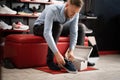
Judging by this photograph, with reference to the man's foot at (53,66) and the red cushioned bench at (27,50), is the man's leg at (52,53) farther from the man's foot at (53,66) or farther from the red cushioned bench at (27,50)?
the red cushioned bench at (27,50)

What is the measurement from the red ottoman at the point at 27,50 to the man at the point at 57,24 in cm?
13

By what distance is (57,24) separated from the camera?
95.5 inches

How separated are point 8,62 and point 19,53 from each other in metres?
0.17

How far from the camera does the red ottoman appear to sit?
8.26 feet

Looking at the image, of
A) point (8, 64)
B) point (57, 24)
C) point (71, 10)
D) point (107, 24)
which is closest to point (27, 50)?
point (8, 64)

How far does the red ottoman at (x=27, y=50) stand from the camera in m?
2.52

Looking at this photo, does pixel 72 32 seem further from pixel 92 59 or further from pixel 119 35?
pixel 119 35

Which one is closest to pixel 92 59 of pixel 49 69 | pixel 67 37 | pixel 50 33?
pixel 67 37

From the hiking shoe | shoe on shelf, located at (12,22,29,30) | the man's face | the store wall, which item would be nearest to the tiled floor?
the hiking shoe

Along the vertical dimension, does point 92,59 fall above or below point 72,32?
below

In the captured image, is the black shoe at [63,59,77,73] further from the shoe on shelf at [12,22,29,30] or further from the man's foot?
the shoe on shelf at [12,22,29,30]

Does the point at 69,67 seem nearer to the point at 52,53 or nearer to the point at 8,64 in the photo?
the point at 52,53

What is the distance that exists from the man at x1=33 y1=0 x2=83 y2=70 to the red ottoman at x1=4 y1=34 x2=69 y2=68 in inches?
5.2

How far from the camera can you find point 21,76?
2.17 metres
